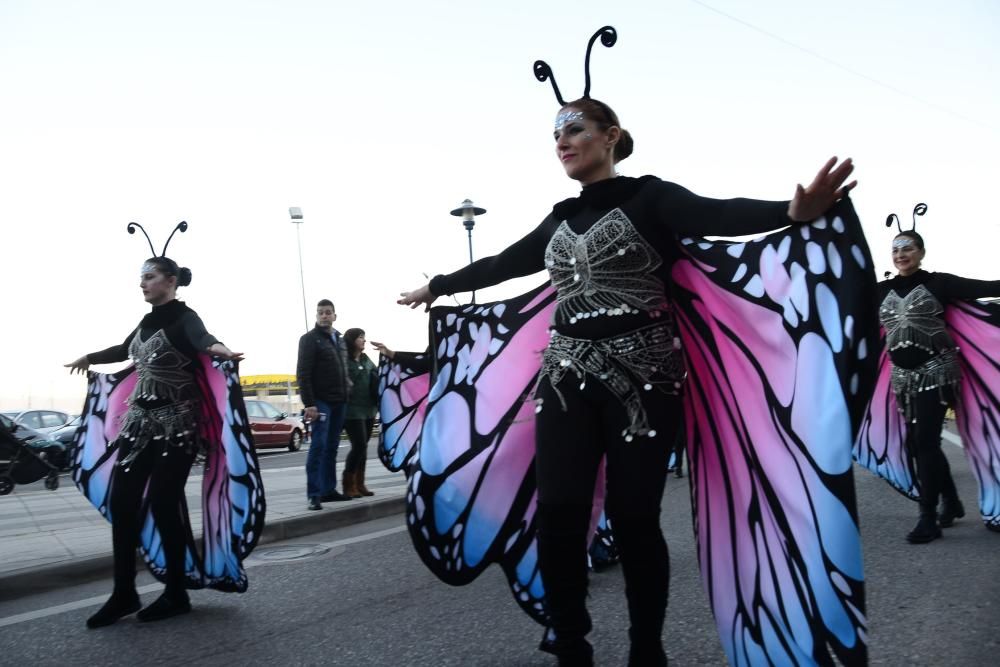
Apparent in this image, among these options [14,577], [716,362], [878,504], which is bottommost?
[878,504]

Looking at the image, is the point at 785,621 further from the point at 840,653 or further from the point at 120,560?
the point at 120,560

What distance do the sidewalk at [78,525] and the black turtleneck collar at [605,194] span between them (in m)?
3.90

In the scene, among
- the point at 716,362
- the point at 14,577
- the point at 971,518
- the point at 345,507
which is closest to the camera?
the point at 716,362

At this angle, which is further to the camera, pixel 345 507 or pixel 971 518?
pixel 345 507

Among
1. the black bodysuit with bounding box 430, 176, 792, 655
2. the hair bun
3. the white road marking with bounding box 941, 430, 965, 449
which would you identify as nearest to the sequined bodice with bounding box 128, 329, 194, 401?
the black bodysuit with bounding box 430, 176, 792, 655

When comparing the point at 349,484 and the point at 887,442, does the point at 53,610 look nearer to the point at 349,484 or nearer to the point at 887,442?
the point at 349,484

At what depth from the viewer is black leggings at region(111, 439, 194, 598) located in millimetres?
4227

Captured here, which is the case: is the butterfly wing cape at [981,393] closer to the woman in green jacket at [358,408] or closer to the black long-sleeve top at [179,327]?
the black long-sleeve top at [179,327]

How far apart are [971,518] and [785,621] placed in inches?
181

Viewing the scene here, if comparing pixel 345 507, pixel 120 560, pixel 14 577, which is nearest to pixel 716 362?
pixel 120 560

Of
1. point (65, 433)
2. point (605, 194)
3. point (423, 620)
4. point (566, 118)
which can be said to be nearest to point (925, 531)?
point (423, 620)

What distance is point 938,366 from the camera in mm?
5512

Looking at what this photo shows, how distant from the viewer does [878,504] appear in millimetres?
7070

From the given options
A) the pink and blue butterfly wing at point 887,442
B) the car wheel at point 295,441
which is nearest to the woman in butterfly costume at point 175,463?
the pink and blue butterfly wing at point 887,442
